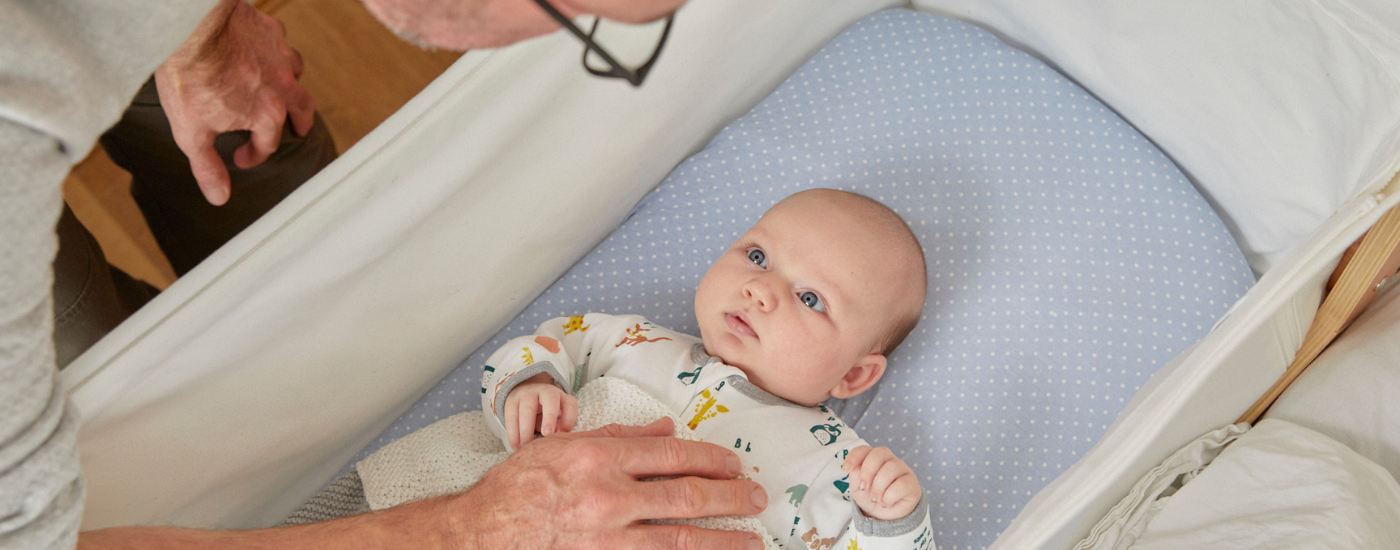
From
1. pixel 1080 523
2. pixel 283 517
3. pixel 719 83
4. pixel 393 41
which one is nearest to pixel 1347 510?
pixel 1080 523

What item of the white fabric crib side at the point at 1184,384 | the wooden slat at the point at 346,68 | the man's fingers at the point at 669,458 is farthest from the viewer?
the wooden slat at the point at 346,68

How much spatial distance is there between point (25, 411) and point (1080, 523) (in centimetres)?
109

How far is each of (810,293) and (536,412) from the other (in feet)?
1.24

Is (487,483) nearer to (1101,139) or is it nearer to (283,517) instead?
(283,517)

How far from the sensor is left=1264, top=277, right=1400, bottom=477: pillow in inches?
48.2

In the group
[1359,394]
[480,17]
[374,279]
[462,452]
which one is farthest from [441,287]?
[1359,394]

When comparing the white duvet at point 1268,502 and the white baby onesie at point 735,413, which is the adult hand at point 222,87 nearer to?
the white baby onesie at point 735,413

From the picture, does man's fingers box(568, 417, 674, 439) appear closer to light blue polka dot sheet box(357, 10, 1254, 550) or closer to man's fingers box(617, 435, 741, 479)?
man's fingers box(617, 435, 741, 479)

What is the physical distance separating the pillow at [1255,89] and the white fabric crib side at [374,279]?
51 cm

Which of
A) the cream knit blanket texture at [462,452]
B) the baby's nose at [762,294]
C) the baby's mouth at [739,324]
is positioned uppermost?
the baby's nose at [762,294]

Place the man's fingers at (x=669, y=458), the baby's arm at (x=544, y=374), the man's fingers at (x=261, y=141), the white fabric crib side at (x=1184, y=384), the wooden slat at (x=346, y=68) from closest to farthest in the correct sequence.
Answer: the white fabric crib side at (x=1184, y=384) < the man's fingers at (x=669, y=458) < the baby's arm at (x=544, y=374) < the man's fingers at (x=261, y=141) < the wooden slat at (x=346, y=68)

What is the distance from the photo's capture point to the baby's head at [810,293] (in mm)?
1104

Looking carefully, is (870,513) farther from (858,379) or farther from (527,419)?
(527,419)

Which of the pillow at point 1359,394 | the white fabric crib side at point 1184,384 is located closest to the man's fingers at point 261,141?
the white fabric crib side at point 1184,384
